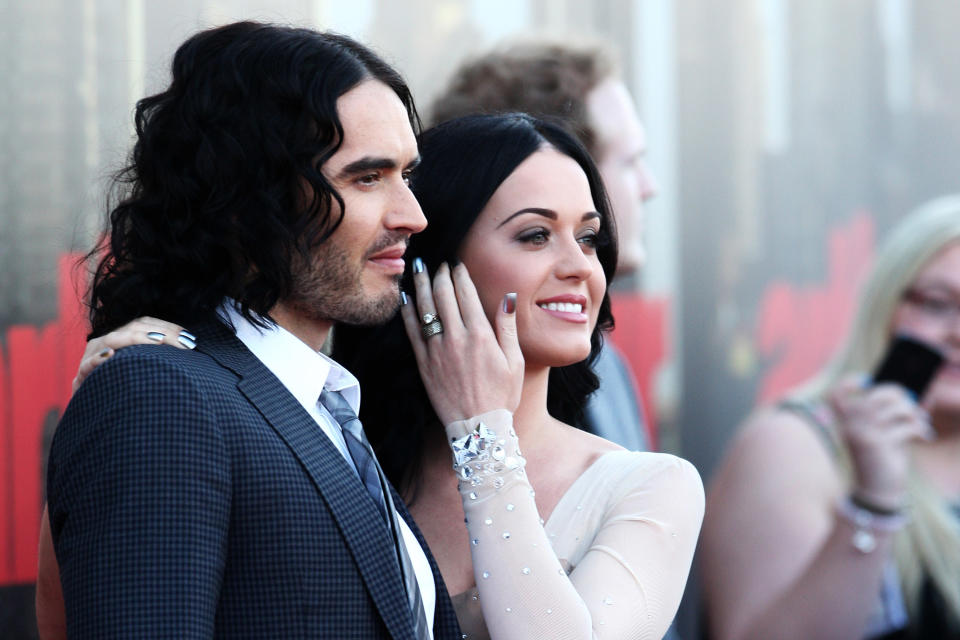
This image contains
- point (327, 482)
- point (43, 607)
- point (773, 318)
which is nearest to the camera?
point (327, 482)

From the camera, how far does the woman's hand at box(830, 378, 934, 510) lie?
295 centimetres

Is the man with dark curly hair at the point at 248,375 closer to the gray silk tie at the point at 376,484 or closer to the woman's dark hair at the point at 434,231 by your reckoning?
the gray silk tie at the point at 376,484

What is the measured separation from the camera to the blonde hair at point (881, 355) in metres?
3.15

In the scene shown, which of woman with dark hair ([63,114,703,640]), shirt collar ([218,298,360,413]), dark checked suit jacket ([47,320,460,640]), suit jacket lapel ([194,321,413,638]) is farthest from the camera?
woman with dark hair ([63,114,703,640])

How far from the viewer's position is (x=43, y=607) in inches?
77.2

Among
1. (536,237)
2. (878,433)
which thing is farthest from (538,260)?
(878,433)

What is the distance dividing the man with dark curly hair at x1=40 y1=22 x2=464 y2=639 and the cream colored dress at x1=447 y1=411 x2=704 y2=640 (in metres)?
0.11

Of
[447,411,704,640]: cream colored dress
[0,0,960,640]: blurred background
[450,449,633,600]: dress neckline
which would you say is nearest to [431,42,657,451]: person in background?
[0,0,960,640]: blurred background

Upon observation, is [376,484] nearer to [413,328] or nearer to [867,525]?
[413,328]

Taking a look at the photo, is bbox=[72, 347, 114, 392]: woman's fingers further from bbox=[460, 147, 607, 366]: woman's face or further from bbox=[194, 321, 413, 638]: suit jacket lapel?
bbox=[460, 147, 607, 366]: woman's face

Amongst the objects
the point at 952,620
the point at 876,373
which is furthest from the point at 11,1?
the point at 952,620

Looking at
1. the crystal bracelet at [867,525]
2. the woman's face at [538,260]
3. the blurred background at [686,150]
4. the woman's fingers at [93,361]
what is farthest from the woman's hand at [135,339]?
the crystal bracelet at [867,525]

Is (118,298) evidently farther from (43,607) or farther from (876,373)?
(876,373)

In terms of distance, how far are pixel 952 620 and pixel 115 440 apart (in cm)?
241
